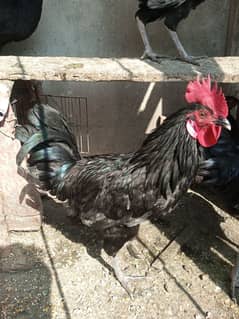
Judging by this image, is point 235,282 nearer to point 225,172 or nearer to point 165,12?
point 225,172

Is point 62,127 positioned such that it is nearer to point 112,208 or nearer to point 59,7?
point 112,208

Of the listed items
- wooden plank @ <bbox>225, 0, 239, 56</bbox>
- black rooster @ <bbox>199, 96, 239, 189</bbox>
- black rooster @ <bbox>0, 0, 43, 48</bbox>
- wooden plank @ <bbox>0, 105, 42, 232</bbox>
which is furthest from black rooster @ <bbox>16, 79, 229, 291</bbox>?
wooden plank @ <bbox>225, 0, 239, 56</bbox>

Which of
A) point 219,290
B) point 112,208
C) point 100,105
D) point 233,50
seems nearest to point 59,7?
point 100,105

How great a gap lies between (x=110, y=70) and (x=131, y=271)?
1.63 m

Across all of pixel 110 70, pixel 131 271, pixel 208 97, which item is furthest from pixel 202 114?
pixel 131 271

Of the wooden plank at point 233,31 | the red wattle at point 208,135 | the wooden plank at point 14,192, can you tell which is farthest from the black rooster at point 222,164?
the wooden plank at point 14,192

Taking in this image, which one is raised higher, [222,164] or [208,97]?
[208,97]

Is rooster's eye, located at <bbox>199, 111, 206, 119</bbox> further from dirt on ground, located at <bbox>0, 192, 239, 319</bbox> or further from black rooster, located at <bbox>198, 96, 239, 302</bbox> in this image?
dirt on ground, located at <bbox>0, 192, 239, 319</bbox>

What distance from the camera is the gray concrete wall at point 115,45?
4.05m

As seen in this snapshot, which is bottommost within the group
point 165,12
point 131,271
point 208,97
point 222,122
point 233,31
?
point 131,271

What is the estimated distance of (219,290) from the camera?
10.4 feet

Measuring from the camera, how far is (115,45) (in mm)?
4195

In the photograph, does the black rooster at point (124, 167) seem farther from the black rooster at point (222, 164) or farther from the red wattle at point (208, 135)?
the black rooster at point (222, 164)

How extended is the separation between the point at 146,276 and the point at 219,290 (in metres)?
0.58
